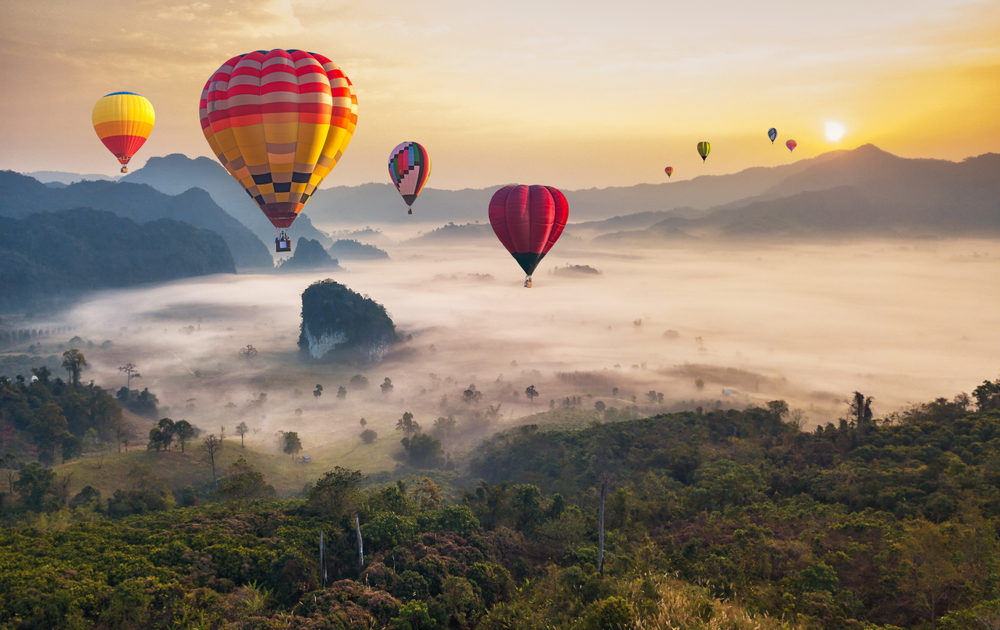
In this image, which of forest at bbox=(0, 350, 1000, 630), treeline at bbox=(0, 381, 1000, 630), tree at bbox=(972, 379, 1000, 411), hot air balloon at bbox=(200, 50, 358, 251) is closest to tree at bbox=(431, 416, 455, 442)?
forest at bbox=(0, 350, 1000, 630)

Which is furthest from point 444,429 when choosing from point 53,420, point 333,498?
point 333,498

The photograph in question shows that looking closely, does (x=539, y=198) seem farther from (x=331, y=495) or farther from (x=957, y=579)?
(x=957, y=579)

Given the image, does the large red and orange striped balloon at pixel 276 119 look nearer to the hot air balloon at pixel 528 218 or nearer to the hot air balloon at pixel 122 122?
the hot air balloon at pixel 528 218

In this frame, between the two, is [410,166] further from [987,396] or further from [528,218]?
[987,396]

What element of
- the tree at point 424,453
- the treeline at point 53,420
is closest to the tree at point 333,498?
the treeline at point 53,420

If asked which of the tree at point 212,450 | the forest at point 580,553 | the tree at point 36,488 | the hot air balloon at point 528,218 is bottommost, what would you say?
the tree at point 212,450

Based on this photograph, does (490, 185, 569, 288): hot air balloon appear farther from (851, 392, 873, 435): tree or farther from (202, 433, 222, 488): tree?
(202, 433, 222, 488): tree
